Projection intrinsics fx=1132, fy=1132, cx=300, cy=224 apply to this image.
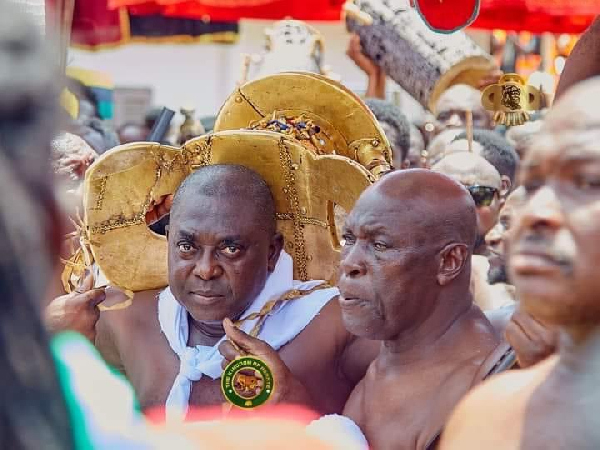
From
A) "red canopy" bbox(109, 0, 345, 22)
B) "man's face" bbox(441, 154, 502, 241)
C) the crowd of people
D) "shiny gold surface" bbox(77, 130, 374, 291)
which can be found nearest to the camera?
the crowd of people

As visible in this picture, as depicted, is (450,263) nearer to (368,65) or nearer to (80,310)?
(80,310)

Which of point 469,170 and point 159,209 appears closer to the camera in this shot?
point 159,209

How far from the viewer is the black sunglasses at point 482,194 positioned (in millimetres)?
4465

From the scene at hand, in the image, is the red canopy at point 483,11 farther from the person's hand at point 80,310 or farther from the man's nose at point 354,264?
the man's nose at point 354,264

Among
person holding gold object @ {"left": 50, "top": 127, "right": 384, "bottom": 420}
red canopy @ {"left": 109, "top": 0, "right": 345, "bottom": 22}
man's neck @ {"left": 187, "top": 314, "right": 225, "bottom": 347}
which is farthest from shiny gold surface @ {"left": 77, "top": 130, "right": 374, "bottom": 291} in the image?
red canopy @ {"left": 109, "top": 0, "right": 345, "bottom": 22}

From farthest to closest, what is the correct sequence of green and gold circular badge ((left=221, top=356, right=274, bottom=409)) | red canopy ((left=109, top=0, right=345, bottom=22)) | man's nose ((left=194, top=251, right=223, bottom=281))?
red canopy ((left=109, top=0, right=345, bottom=22)), man's nose ((left=194, top=251, right=223, bottom=281)), green and gold circular badge ((left=221, top=356, right=274, bottom=409))

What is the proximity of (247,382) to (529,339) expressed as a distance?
92 centimetres

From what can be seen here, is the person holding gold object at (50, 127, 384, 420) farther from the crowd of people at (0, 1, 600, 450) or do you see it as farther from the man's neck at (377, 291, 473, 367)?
the man's neck at (377, 291, 473, 367)

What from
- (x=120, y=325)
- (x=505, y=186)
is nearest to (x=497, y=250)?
(x=505, y=186)

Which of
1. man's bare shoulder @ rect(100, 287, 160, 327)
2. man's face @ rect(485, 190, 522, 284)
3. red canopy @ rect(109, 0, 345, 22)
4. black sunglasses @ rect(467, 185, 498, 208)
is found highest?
red canopy @ rect(109, 0, 345, 22)

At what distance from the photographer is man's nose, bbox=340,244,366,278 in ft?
8.30

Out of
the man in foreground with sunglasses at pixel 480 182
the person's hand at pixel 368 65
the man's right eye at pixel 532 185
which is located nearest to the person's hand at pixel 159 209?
the man in foreground with sunglasses at pixel 480 182

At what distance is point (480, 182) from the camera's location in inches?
178

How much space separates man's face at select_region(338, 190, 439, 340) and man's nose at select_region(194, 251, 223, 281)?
1.58ft
